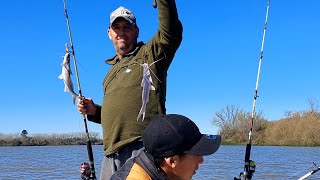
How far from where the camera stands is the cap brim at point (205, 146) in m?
2.62

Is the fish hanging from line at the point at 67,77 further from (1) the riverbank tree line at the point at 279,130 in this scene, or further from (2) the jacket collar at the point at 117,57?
(1) the riverbank tree line at the point at 279,130

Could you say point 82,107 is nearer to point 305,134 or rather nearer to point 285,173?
point 285,173

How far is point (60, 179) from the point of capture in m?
18.2

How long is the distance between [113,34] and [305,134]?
182ft

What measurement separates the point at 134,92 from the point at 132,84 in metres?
0.07

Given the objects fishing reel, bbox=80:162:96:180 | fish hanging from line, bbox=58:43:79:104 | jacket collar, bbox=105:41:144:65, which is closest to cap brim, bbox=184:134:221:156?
jacket collar, bbox=105:41:144:65

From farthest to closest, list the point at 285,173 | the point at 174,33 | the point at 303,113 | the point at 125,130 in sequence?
the point at 303,113 → the point at 285,173 → the point at 125,130 → the point at 174,33

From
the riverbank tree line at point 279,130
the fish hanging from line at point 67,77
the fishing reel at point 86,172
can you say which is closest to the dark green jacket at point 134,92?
the fish hanging from line at point 67,77

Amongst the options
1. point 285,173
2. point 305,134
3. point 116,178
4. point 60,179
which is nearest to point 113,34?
point 116,178

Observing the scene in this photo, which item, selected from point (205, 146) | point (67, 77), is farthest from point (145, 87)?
point (205, 146)

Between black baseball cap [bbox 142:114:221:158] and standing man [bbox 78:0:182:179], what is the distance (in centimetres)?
Result: 110

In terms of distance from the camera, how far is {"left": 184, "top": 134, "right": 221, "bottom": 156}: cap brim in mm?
2623

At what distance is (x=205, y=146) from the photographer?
8.71 feet

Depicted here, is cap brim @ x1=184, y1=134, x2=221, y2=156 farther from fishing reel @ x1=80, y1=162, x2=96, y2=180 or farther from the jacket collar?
fishing reel @ x1=80, y1=162, x2=96, y2=180
